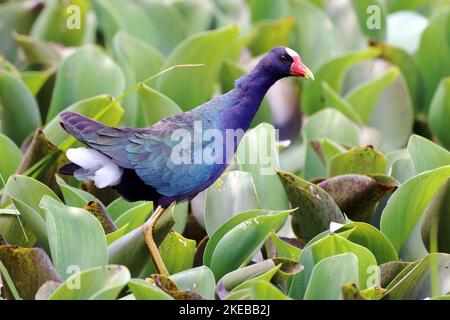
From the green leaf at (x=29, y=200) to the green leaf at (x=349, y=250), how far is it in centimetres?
64

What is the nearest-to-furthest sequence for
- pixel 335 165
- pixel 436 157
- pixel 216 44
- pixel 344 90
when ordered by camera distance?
pixel 436 157
pixel 335 165
pixel 216 44
pixel 344 90

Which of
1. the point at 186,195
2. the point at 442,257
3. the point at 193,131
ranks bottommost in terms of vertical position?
the point at 442,257

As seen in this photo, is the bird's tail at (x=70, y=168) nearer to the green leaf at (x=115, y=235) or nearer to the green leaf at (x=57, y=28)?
the green leaf at (x=115, y=235)

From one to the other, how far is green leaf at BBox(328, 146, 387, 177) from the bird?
564 mm

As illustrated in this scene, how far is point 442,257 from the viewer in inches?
88.0

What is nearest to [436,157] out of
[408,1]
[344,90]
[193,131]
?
[193,131]

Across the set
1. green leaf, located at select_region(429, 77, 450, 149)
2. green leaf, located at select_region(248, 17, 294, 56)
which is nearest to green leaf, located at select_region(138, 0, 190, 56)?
green leaf, located at select_region(248, 17, 294, 56)

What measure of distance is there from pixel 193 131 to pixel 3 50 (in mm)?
2146

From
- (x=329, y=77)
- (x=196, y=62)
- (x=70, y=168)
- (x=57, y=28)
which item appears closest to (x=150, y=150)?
(x=70, y=168)

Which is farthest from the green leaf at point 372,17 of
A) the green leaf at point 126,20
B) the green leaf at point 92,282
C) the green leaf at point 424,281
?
the green leaf at point 92,282

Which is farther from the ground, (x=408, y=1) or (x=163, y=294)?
(x=408, y=1)

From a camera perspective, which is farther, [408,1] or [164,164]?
[408,1]

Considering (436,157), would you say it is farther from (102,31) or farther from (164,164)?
(102,31)

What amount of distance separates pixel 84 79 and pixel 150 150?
1051mm
